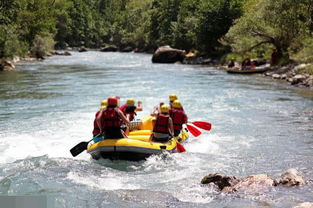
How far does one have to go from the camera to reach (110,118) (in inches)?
310

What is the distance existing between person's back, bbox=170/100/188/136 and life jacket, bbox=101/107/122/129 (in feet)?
5.81

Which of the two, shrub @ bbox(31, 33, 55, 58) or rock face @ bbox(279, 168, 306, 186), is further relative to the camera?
shrub @ bbox(31, 33, 55, 58)

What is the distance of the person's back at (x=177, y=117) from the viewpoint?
9.30m

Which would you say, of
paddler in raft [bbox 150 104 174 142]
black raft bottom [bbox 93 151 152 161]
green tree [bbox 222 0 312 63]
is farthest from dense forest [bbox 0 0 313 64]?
black raft bottom [bbox 93 151 152 161]

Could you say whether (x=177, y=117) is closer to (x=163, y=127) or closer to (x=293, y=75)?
(x=163, y=127)

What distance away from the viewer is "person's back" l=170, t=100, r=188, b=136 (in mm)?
9305

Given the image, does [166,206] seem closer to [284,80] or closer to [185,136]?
[185,136]

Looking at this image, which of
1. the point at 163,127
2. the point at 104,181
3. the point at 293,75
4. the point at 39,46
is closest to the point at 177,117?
the point at 163,127

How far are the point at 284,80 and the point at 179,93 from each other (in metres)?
6.21

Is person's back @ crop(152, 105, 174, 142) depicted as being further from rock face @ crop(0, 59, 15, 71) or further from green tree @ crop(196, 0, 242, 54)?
green tree @ crop(196, 0, 242, 54)

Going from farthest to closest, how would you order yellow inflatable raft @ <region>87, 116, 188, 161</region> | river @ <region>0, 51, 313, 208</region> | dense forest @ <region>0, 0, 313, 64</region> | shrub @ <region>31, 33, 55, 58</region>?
1. shrub @ <region>31, 33, 55, 58</region>
2. dense forest @ <region>0, 0, 313, 64</region>
3. yellow inflatable raft @ <region>87, 116, 188, 161</region>
4. river @ <region>0, 51, 313, 208</region>

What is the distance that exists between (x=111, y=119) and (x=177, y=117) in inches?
77.4

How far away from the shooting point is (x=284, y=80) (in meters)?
20.5

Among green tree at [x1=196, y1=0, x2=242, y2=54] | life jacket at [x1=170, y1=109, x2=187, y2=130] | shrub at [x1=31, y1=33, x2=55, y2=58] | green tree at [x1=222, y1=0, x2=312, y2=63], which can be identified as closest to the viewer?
life jacket at [x1=170, y1=109, x2=187, y2=130]
